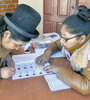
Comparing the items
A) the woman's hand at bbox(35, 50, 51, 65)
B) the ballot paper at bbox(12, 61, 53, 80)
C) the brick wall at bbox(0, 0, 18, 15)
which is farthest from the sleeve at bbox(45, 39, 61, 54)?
the brick wall at bbox(0, 0, 18, 15)

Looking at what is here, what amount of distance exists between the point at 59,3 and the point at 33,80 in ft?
9.20

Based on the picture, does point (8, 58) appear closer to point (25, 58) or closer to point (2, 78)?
point (25, 58)

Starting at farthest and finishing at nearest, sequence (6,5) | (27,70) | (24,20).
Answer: (6,5)
(27,70)
(24,20)

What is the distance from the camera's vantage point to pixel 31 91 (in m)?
0.90

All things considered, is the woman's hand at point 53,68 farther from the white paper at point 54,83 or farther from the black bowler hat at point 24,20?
the black bowler hat at point 24,20

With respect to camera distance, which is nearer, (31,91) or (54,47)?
(31,91)

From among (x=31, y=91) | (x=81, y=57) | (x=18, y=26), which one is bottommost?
(x=31, y=91)

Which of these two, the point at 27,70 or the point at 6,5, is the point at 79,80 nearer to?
the point at 27,70

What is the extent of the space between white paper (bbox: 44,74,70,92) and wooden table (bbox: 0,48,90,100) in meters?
0.02

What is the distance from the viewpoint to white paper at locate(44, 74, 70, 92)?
0.92m

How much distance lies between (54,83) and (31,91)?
17cm

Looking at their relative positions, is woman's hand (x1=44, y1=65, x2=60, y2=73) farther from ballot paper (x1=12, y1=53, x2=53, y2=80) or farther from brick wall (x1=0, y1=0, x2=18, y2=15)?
brick wall (x1=0, y1=0, x2=18, y2=15)

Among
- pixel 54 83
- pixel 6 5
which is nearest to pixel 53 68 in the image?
pixel 54 83

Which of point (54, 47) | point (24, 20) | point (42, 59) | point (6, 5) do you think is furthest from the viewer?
point (6, 5)
